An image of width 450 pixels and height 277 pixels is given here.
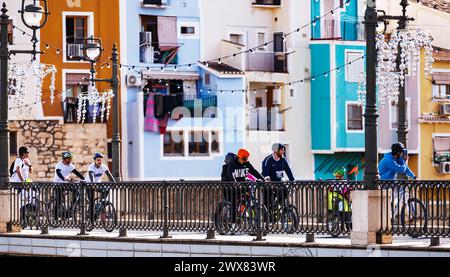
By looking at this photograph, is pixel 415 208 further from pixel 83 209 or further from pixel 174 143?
pixel 174 143

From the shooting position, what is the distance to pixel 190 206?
91.5 ft

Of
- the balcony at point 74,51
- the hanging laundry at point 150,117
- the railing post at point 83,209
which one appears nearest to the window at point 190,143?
the hanging laundry at point 150,117

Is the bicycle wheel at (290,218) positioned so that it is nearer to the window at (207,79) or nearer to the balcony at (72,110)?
the balcony at (72,110)

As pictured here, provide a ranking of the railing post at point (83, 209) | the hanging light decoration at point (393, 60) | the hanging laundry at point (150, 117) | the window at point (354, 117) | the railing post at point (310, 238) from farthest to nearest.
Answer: the window at point (354, 117) → the hanging laundry at point (150, 117) → the hanging light decoration at point (393, 60) → the railing post at point (83, 209) → the railing post at point (310, 238)

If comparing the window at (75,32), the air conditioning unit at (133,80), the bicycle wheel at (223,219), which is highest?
the window at (75,32)

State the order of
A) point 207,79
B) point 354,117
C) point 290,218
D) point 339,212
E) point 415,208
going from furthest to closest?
1. point 354,117
2. point 207,79
3. point 290,218
4. point 339,212
5. point 415,208

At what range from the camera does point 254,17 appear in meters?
68.0

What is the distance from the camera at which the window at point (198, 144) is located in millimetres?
65188

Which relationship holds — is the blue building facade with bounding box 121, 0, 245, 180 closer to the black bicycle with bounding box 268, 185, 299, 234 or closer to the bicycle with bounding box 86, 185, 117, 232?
the bicycle with bounding box 86, 185, 117, 232

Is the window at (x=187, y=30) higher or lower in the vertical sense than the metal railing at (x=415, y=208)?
higher

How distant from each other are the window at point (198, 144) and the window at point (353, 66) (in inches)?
300

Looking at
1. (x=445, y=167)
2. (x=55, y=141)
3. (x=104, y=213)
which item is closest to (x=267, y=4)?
(x=445, y=167)

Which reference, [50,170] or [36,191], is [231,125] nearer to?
[50,170]

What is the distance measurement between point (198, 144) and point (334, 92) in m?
7.11
